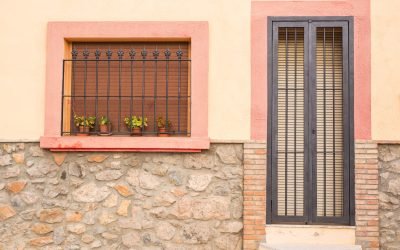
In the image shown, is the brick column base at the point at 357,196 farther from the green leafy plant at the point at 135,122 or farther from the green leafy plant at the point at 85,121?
the green leafy plant at the point at 85,121

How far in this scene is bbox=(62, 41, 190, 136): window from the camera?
20.0ft

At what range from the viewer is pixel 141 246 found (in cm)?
584

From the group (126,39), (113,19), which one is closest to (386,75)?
(126,39)

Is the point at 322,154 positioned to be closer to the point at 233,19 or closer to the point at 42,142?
the point at 233,19

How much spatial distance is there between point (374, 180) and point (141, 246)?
2888 mm

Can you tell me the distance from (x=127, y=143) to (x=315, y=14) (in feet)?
9.10

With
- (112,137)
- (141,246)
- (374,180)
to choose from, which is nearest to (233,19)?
(112,137)

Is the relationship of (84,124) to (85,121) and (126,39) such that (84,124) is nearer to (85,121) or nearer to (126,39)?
(85,121)

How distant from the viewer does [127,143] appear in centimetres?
584

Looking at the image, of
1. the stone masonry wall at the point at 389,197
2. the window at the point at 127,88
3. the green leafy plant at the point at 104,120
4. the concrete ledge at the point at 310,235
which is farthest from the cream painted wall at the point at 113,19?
the stone masonry wall at the point at 389,197

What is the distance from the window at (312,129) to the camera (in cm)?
590

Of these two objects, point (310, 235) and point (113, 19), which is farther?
point (113, 19)

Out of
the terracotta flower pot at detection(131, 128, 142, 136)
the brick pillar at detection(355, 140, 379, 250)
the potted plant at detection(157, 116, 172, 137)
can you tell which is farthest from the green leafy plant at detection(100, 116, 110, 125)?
the brick pillar at detection(355, 140, 379, 250)

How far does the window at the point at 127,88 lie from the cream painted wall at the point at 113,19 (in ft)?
1.17
